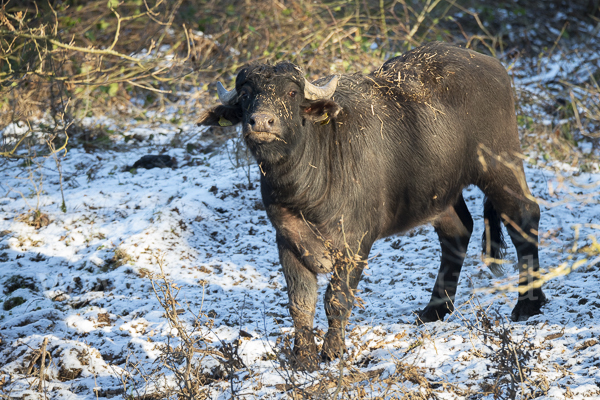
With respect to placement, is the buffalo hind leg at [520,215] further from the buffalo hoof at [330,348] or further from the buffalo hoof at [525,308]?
the buffalo hoof at [330,348]

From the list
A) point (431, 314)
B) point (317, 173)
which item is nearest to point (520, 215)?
point (431, 314)

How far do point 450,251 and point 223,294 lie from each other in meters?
2.00

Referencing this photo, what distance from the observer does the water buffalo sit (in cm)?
370

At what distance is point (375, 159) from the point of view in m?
4.01

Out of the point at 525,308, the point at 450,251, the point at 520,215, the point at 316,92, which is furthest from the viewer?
the point at 450,251

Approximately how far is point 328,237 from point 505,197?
62.8 inches

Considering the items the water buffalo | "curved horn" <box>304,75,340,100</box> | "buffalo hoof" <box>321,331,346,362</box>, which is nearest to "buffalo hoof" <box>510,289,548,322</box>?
the water buffalo

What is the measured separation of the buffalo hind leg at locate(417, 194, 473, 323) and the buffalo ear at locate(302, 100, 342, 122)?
1.49m

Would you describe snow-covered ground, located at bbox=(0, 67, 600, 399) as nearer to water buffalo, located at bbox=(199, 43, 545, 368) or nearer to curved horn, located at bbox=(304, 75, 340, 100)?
water buffalo, located at bbox=(199, 43, 545, 368)

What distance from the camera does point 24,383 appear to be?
145 inches

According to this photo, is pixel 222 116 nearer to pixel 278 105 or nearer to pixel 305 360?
pixel 278 105

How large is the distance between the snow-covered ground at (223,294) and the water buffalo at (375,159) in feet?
1.12

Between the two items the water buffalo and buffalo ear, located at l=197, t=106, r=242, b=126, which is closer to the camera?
the water buffalo

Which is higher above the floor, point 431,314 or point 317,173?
point 317,173
